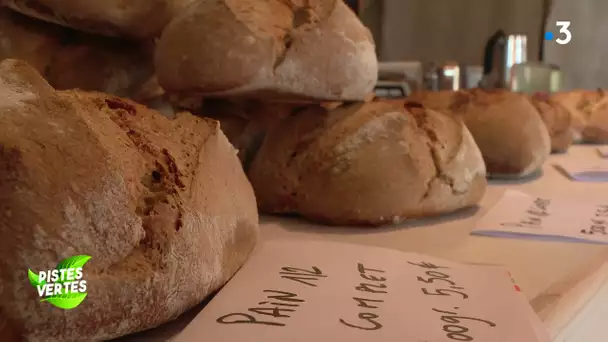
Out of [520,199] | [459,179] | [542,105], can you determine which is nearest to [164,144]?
[459,179]

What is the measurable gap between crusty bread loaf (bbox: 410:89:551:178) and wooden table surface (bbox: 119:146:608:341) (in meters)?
0.24

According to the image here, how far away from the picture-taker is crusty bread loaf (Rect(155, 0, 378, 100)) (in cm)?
69

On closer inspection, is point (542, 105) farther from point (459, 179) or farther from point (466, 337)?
point (466, 337)

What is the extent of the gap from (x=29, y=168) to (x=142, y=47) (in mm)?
550

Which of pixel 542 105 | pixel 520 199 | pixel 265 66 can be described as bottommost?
pixel 520 199

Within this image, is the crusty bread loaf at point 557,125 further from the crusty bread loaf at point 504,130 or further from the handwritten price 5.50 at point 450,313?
the handwritten price 5.50 at point 450,313

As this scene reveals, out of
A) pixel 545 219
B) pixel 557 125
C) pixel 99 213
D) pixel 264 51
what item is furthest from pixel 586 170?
pixel 99 213

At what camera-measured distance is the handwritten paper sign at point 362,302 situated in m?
0.42

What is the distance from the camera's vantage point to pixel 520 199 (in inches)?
37.4

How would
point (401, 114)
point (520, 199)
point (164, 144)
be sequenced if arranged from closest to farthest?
1. point (164, 144)
2. point (401, 114)
3. point (520, 199)

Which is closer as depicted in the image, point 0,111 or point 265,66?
point 0,111

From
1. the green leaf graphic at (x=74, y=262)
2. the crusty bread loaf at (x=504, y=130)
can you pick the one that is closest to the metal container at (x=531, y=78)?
the crusty bread loaf at (x=504, y=130)

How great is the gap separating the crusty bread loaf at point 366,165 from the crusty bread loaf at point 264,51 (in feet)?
0.22

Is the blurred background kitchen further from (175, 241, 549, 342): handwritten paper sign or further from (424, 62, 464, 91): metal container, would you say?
(175, 241, 549, 342): handwritten paper sign
